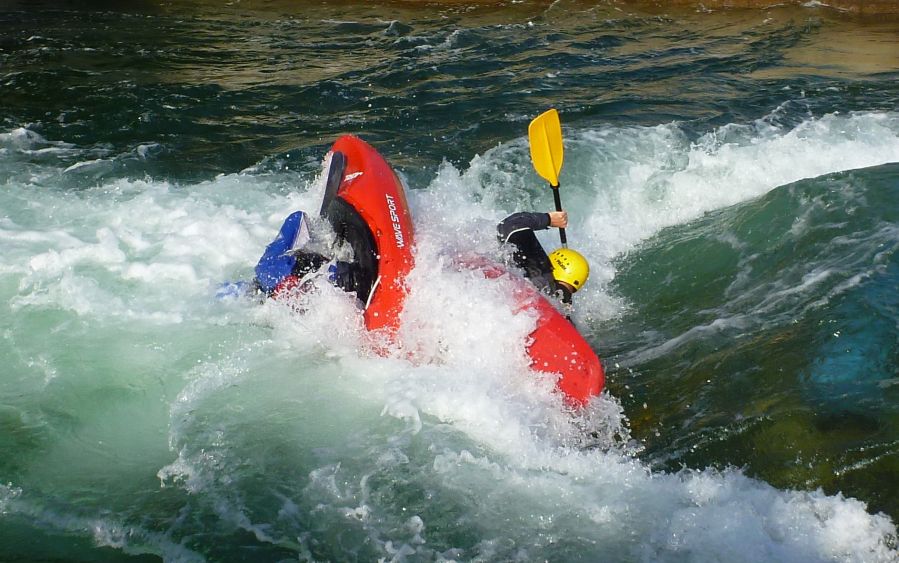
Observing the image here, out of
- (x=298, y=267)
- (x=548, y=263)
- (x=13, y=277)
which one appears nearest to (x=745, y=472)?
(x=548, y=263)

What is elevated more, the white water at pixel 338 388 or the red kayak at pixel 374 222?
the red kayak at pixel 374 222

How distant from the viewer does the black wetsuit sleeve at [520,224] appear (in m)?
5.61

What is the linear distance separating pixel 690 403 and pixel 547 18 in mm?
10090

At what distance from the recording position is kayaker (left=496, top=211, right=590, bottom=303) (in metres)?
5.59

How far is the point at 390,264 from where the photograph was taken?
5391mm

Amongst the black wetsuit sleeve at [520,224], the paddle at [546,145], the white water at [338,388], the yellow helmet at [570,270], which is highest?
the paddle at [546,145]

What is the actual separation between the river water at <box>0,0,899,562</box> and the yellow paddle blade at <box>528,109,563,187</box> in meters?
0.72

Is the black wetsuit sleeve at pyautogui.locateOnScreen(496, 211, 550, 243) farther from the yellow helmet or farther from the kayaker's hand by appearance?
the yellow helmet

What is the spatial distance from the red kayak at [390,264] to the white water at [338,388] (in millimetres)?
105

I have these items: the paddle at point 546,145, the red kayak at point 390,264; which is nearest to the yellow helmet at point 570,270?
the red kayak at point 390,264

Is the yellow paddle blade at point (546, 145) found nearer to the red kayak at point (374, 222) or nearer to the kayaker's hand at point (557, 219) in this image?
the kayaker's hand at point (557, 219)

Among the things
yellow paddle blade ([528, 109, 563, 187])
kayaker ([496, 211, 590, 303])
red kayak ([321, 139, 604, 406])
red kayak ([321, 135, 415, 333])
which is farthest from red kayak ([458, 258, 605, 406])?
yellow paddle blade ([528, 109, 563, 187])

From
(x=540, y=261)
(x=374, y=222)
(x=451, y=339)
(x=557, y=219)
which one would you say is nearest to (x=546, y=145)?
(x=557, y=219)

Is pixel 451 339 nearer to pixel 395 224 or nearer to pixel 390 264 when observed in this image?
pixel 390 264
